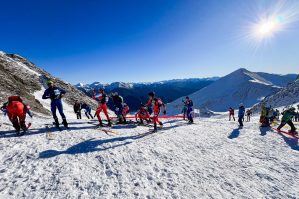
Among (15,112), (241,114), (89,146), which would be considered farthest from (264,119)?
(15,112)

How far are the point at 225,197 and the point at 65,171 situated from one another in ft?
17.5

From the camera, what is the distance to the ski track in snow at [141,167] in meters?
6.73

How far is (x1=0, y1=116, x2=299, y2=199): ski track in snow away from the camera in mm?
6730

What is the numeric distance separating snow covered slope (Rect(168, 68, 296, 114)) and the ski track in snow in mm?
129809

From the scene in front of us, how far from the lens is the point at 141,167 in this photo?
27.3ft

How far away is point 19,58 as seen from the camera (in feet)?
242

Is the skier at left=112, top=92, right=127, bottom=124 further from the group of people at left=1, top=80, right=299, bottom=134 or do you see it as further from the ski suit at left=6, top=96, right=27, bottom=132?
the ski suit at left=6, top=96, right=27, bottom=132

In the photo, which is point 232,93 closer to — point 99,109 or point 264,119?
point 264,119

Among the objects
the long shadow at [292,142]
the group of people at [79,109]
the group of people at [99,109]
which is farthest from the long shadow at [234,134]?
the group of people at [79,109]

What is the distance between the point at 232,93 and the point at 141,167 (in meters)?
168

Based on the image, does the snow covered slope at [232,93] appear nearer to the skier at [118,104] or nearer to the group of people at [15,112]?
the skier at [118,104]

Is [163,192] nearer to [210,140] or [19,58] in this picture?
[210,140]

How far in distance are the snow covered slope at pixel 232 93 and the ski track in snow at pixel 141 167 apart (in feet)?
426

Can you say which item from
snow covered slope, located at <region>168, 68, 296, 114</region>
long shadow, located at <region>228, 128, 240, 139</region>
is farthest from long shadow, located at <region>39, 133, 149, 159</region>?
snow covered slope, located at <region>168, 68, 296, 114</region>
